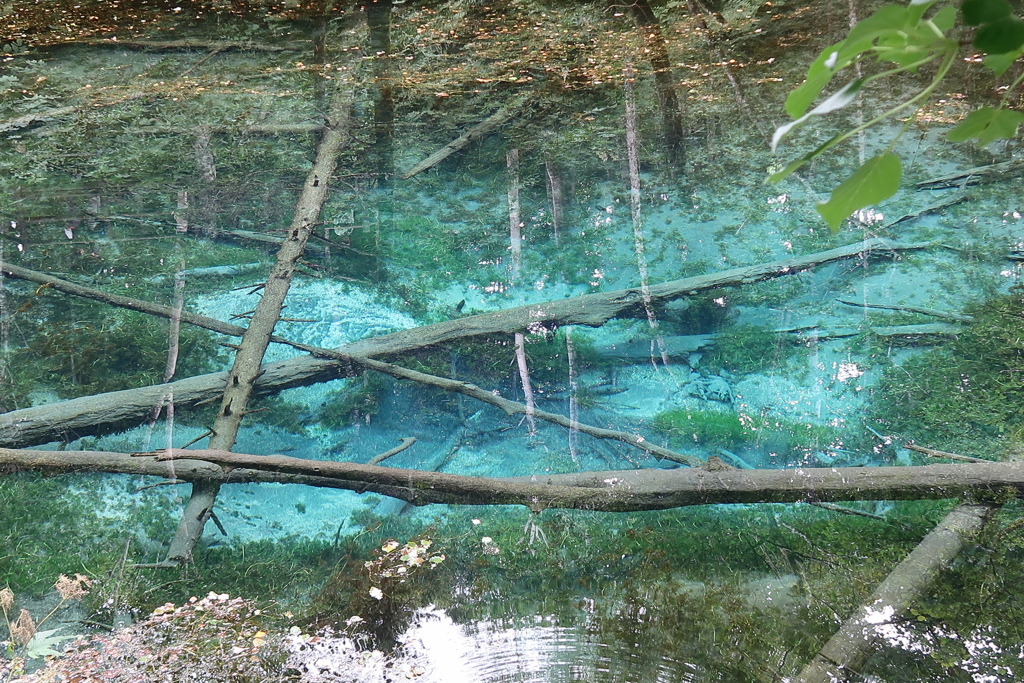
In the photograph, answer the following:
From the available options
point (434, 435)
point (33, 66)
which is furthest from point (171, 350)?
point (33, 66)

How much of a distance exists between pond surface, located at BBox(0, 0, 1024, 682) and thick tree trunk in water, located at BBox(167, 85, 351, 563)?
0.02 metres

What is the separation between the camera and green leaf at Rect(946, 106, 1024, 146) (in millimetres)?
420

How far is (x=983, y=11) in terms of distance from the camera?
1.26 ft

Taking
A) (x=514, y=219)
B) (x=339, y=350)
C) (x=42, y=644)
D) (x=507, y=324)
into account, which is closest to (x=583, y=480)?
(x=507, y=324)

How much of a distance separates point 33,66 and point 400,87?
143 centimetres

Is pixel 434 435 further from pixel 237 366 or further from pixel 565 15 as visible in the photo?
pixel 565 15

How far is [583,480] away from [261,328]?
1.02 meters

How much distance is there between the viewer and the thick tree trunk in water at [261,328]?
1859 mm

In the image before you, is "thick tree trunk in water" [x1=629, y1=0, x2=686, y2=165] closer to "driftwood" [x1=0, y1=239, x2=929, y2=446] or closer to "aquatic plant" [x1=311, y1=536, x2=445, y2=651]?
"driftwood" [x1=0, y1=239, x2=929, y2=446]

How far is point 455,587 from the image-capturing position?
5.62 ft

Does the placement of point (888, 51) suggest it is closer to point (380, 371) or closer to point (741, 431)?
point (741, 431)

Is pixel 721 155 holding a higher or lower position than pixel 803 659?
higher

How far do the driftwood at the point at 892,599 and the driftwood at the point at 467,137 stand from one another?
181cm

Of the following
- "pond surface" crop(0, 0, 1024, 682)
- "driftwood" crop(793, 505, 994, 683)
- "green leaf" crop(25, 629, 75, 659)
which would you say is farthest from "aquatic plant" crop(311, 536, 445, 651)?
"driftwood" crop(793, 505, 994, 683)
